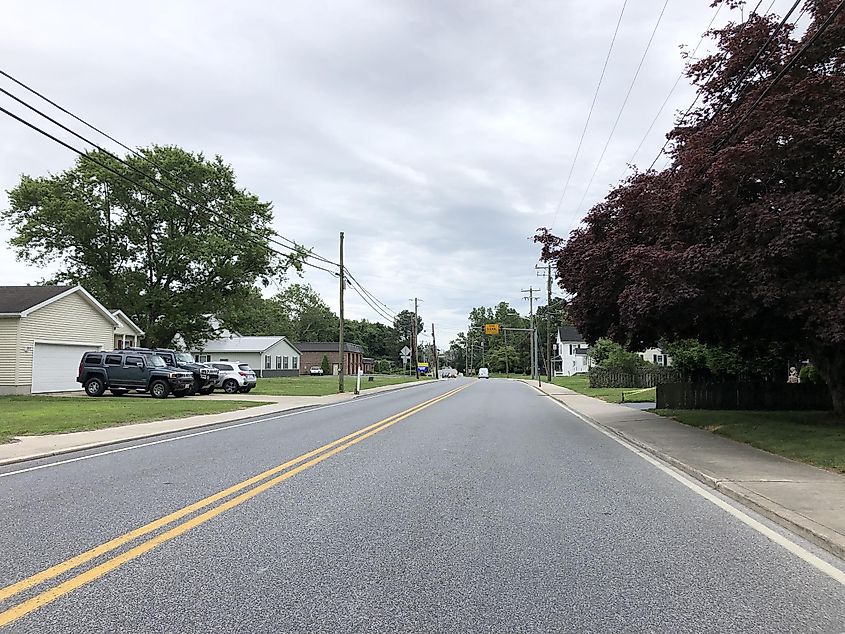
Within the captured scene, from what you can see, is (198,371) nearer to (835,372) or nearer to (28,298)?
(28,298)

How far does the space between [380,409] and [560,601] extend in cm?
1903

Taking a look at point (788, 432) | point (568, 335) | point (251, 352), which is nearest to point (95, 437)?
point (788, 432)

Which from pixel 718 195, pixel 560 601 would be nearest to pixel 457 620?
pixel 560 601

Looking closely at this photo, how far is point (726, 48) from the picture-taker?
591 inches

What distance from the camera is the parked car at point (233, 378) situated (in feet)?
116

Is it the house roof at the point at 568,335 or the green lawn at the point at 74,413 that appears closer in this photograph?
the green lawn at the point at 74,413

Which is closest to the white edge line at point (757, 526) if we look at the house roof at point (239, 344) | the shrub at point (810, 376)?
the shrub at point (810, 376)

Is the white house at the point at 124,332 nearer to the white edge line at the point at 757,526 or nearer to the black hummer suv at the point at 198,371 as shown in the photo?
the black hummer suv at the point at 198,371

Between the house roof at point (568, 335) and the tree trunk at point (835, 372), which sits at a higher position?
the house roof at point (568, 335)

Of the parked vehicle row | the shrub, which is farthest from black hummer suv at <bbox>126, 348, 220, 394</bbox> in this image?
the shrub

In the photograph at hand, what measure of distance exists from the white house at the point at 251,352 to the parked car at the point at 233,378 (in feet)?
95.4

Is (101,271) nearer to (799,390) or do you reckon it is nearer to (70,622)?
(799,390)

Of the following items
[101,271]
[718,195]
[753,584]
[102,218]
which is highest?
[102,218]

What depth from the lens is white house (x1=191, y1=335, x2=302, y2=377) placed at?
6556 centimetres
